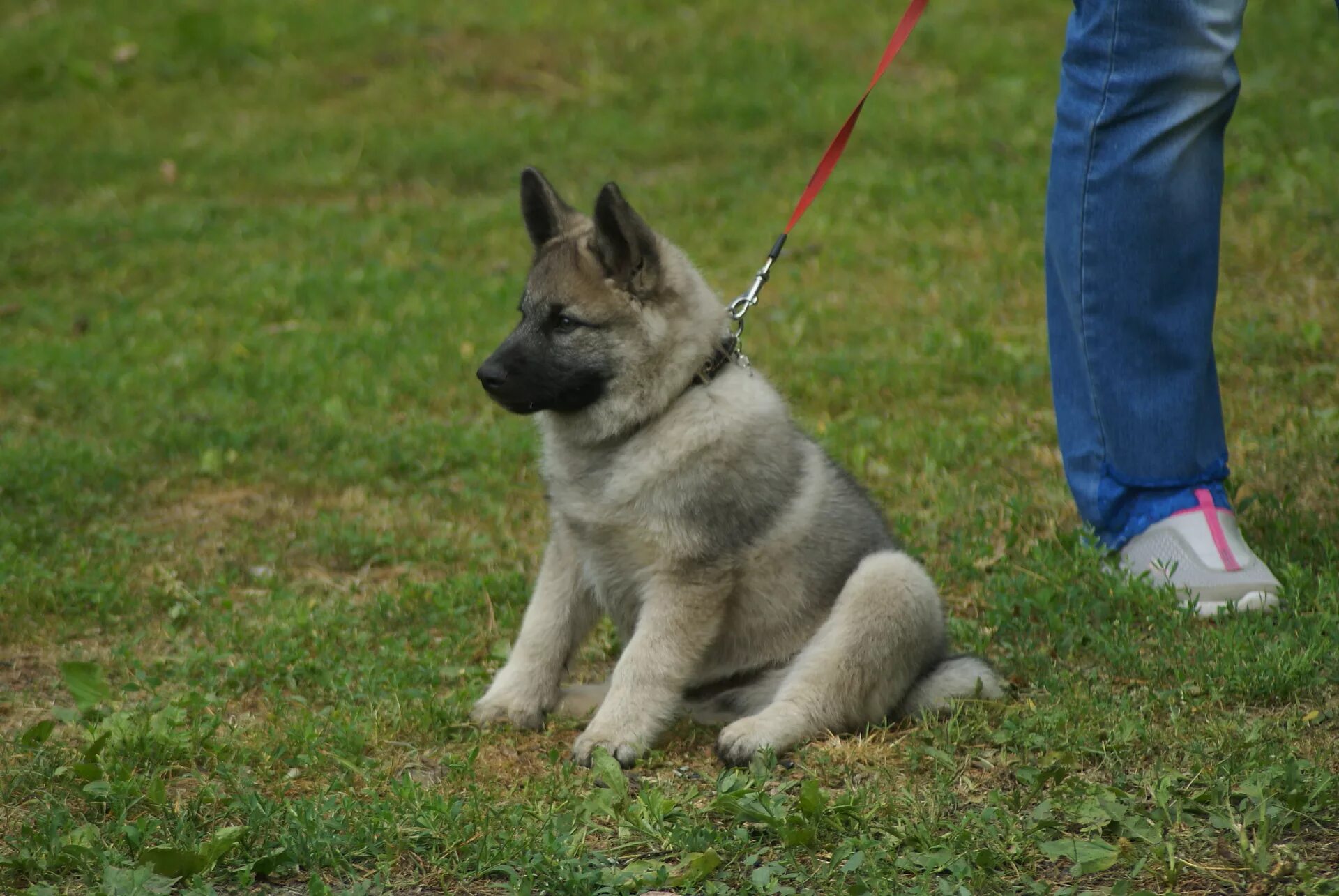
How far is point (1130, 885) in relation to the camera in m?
2.86

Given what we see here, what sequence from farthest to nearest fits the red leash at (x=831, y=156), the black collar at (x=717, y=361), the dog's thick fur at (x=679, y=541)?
the red leash at (x=831, y=156) → the black collar at (x=717, y=361) → the dog's thick fur at (x=679, y=541)

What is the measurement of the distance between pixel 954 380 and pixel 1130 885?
4.07 metres

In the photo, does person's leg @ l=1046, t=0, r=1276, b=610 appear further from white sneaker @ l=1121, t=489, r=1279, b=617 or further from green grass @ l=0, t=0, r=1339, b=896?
green grass @ l=0, t=0, r=1339, b=896

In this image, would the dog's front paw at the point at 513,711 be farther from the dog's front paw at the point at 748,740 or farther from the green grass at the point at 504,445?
the dog's front paw at the point at 748,740

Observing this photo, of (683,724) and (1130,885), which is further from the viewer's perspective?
(683,724)

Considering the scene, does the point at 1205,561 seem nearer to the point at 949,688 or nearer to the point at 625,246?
the point at 949,688

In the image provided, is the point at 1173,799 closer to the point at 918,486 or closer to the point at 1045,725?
the point at 1045,725

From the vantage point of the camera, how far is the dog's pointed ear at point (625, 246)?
12.5 feet

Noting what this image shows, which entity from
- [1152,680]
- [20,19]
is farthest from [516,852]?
[20,19]

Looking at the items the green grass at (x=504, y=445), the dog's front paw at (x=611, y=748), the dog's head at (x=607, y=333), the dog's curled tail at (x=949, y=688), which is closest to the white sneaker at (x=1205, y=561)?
the green grass at (x=504, y=445)

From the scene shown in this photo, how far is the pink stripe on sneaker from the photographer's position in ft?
14.2

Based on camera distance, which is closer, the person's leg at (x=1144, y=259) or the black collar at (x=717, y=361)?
the black collar at (x=717, y=361)

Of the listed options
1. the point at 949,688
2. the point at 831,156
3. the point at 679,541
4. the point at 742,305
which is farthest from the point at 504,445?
the point at 949,688

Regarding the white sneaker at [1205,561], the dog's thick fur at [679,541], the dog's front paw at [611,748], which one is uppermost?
the dog's thick fur at [679,541]
